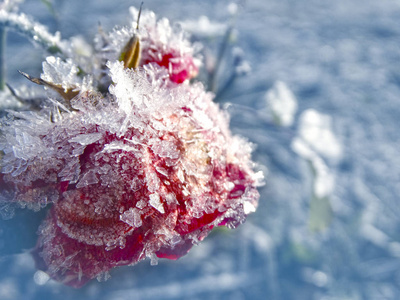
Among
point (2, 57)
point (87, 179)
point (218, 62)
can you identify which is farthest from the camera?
point (218, 62)

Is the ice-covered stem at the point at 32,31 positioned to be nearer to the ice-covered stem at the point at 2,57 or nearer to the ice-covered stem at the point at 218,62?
the ice-covered stem at the point at 2,57

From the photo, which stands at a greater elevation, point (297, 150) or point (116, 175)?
point (116, 175)

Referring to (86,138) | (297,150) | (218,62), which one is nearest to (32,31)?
(86,138)

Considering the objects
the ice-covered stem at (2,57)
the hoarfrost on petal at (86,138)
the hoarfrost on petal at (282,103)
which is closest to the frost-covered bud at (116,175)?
the hoarfrost on petal at (86,138)

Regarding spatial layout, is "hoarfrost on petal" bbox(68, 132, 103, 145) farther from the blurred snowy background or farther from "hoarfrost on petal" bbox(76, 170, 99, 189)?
the blurred snowy background

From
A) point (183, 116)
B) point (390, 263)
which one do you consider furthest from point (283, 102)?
point (183, 116)

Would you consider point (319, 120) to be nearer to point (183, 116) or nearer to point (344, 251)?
point (344, 251)

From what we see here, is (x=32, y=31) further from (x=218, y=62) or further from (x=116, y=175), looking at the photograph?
(x=218, y=62)
